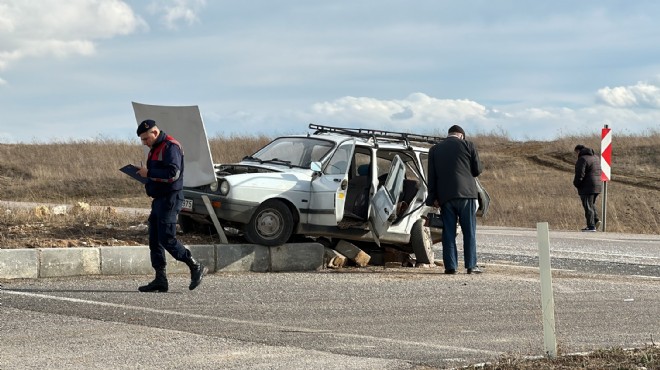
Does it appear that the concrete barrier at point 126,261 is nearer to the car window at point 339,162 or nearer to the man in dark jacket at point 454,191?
the car window at point 339,162

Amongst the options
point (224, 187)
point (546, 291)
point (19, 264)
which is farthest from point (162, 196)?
point (546, 291)

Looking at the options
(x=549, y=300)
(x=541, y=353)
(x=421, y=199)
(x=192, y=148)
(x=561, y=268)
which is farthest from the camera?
(x=561, y=268)

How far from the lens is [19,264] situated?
11820mm

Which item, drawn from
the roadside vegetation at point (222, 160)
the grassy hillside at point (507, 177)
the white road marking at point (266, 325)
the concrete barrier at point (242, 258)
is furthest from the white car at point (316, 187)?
the grassy hillside at point (507, 177)

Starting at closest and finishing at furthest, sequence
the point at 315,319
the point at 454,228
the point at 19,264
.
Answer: the point at 315,319 < the point at 19,264 < the point at 454,228

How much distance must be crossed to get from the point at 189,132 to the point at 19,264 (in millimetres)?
2792

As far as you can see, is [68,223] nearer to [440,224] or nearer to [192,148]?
[192,148]

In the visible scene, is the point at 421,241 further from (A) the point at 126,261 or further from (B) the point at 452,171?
(A) the point at 126,261

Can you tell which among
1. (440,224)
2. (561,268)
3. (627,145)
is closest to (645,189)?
(627,145)

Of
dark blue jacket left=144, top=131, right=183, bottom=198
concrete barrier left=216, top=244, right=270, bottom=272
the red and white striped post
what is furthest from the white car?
the red and white striped post

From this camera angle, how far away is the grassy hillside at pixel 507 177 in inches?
1174

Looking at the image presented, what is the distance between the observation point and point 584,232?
23750 mm

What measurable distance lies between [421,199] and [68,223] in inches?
198

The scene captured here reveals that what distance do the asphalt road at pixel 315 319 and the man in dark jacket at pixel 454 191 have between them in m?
0.32
